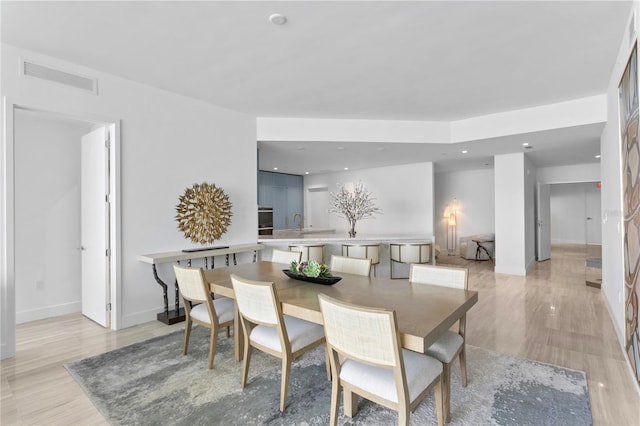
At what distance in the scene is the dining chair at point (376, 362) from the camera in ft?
4.80

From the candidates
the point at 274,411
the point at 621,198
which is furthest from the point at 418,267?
the point at 621,198

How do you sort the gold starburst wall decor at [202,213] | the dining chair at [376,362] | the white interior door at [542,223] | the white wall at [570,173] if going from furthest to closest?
the white interior door at [542,223] → the white wall at [570,173] → the gold starburst wall decor at [202,213] → the dining chair at [376,362]

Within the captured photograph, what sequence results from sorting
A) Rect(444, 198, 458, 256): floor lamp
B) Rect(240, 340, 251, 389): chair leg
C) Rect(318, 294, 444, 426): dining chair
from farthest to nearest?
Rect(444, 198, 458, 256): floor lamp → Rect(240, 340, 251, 389): chair leg → Rect(318, 294, 444, 426): dining chair

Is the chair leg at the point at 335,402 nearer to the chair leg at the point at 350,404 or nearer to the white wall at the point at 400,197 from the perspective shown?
the chair leg at the point at 350,404

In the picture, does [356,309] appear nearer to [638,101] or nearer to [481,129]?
[638,101]

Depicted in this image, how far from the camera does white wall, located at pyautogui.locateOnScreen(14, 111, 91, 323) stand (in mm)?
3717

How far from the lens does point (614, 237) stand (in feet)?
11.0

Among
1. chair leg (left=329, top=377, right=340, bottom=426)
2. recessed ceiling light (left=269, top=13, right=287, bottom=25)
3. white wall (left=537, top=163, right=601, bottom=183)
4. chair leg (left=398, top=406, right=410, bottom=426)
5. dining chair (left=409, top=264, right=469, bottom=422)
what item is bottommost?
chair leg (left=329, top=377, right=340, bottom=426)

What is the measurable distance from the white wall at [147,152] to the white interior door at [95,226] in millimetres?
190

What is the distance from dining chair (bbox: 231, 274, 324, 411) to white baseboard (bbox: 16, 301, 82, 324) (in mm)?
3146

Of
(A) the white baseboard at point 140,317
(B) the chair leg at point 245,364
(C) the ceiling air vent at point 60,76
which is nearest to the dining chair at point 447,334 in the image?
(B) the chair leg at point 245,364

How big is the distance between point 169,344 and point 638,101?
4.18 m

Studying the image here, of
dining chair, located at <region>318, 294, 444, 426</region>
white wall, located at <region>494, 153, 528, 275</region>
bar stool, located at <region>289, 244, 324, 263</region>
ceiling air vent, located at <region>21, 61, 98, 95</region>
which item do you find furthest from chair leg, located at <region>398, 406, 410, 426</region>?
white wall, located at <region>494, 153, 528, 275</region>

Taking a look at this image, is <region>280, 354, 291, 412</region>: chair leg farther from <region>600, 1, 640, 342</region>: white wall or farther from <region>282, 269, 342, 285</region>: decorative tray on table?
<region>600, 1, 640, 342</region>: white wall
